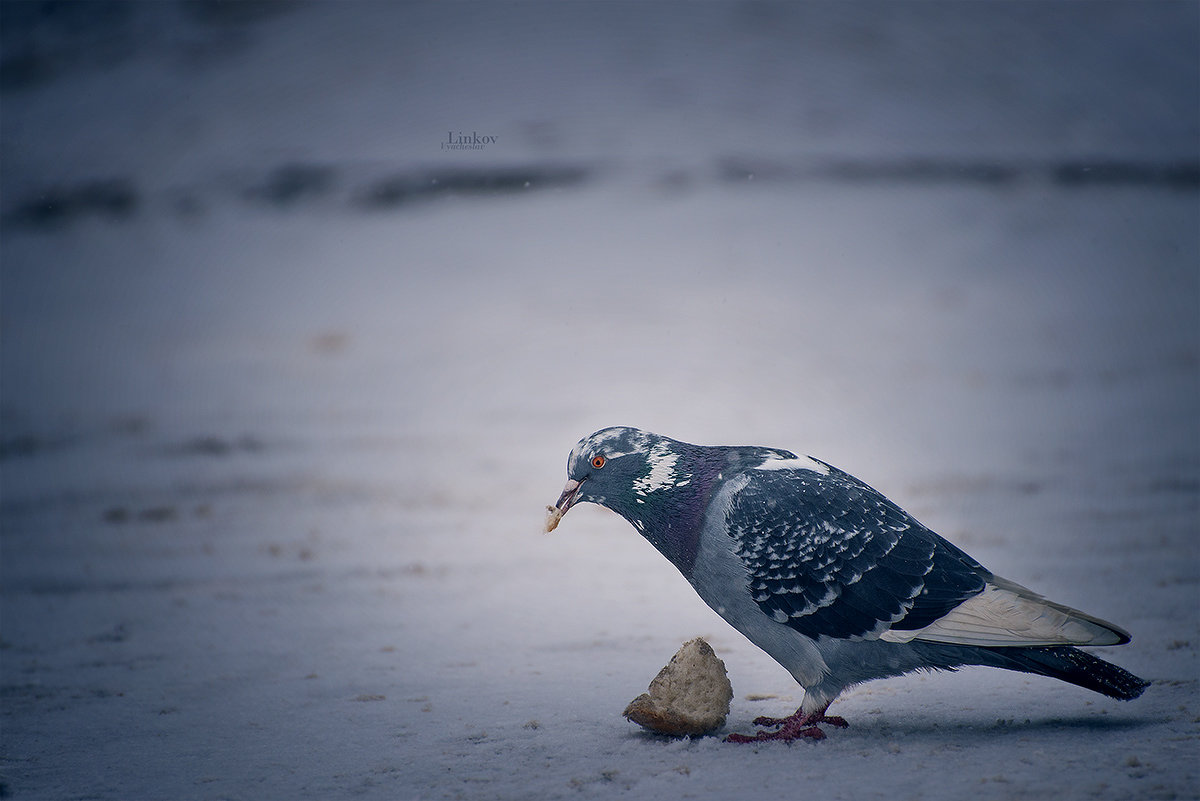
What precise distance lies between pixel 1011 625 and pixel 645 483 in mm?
1057

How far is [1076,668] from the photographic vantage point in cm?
287

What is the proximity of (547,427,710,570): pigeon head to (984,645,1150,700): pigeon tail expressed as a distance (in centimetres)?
92

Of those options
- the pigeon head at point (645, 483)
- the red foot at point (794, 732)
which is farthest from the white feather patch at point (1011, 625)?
the pigeon head at point (645, 483)

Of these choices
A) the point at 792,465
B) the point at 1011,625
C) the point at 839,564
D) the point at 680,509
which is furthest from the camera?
the point at 792,465

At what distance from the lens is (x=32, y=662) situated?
4.19 metres

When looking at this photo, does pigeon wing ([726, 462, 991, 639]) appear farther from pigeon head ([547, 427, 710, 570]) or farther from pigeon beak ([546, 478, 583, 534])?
pigeon beak ([546, 478, 583, 534])

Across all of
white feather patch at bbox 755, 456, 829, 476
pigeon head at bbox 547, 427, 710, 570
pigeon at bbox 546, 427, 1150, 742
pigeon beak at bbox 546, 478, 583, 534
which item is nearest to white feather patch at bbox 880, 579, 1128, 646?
pigeon at bbox 546, 427, 1150, 742

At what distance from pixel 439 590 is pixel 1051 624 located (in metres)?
2.97

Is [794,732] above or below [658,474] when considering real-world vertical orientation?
below

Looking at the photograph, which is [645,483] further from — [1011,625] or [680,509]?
[1011,625]

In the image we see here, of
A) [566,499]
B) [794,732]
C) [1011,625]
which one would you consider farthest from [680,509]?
[1011,625]

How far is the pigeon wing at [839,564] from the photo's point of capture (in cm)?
292

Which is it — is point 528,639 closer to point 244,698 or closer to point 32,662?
Result: point 244,698

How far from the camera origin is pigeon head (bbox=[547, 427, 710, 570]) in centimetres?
307
